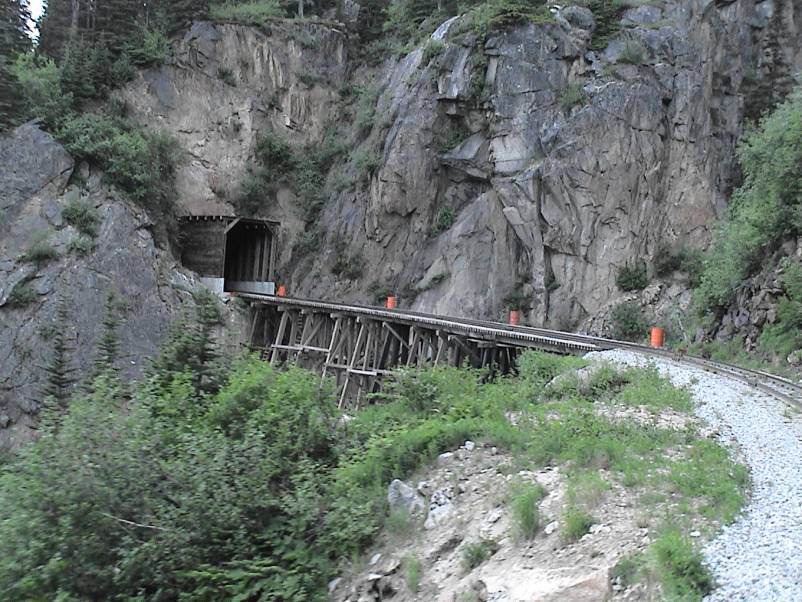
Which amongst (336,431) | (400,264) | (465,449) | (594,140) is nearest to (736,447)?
(465,449)

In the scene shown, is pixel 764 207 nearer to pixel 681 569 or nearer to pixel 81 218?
pixel 681 569

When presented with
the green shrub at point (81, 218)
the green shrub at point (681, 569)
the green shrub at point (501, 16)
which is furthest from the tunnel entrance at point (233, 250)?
the green shrub at point (681, 569)

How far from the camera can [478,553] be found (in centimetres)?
658

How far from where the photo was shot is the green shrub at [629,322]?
2811cm

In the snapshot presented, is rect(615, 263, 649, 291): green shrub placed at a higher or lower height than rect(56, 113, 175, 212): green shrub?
lower

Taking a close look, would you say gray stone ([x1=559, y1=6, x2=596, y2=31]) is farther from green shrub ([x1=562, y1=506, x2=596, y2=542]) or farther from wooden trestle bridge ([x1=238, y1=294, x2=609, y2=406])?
green shrub ([x1=562, y1=506, x2=596, y2=542])

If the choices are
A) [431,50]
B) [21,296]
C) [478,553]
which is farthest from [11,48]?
[478,553]

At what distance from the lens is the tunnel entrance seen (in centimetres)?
3462

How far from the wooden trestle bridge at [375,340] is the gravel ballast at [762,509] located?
7.84m

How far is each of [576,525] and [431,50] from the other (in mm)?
33583

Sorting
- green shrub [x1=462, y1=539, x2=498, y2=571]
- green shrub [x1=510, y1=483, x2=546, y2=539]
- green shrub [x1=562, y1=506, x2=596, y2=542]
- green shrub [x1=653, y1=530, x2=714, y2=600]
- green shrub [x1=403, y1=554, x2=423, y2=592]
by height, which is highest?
green shrub [x1=653, y1=530, x2=714, y2=600]

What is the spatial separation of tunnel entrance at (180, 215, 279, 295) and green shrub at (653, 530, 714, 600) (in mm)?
29902

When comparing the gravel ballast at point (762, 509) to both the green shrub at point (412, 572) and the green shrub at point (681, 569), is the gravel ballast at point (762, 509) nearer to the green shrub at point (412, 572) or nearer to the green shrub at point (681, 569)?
the green shrub at point (681, 569)

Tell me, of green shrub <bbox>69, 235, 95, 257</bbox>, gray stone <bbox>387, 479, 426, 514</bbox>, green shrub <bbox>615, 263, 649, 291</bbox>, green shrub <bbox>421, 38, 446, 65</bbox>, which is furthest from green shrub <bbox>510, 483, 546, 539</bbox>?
green shrub <bbox>421, 38, 446, 65</bbox>
